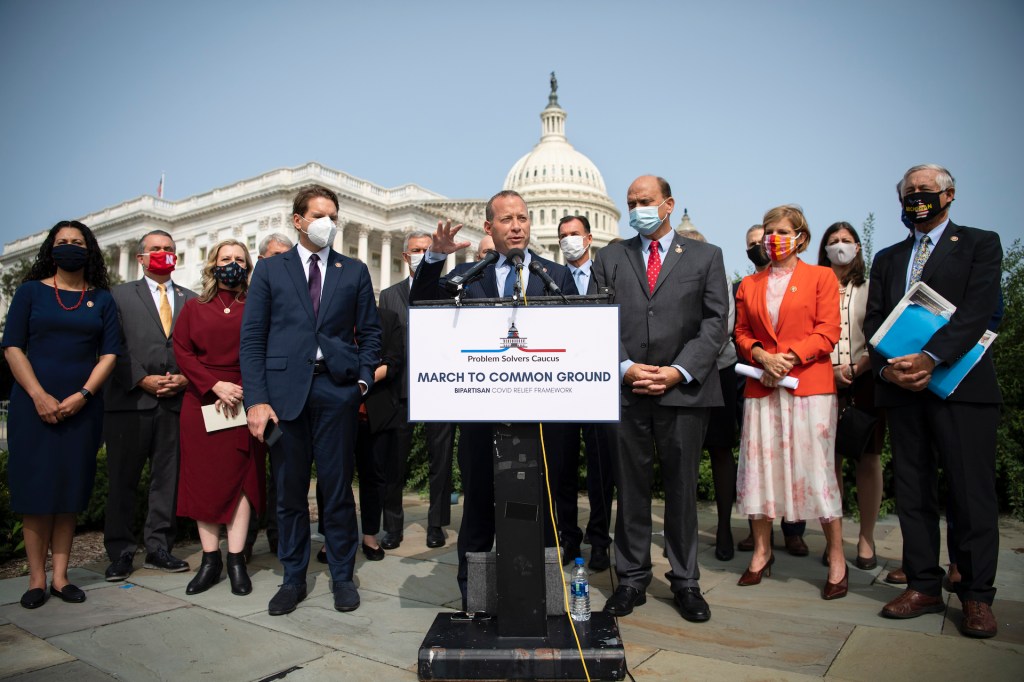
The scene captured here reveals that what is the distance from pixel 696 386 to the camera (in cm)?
380

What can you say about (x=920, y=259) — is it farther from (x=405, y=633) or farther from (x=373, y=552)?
(x=373, y=552)

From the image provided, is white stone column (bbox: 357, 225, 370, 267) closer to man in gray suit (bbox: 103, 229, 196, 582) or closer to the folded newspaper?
man in gray suit (bbox: 103, 229, 196, 582)

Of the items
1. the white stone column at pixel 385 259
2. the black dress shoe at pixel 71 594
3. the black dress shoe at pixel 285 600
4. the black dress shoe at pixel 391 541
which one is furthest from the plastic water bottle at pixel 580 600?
the white stone column at pixel 385 259

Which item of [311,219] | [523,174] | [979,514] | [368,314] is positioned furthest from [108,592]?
[523,174]

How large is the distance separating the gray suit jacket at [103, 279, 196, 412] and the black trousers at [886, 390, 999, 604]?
4759 mm

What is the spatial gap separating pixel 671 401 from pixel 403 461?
9.12 feet

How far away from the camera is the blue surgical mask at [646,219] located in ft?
12.9

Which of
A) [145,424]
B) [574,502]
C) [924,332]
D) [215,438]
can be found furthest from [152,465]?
[924,332]

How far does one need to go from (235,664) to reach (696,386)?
8.59ft

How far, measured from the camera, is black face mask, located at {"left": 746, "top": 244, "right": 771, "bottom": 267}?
534 cm

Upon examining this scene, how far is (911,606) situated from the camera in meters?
3.56

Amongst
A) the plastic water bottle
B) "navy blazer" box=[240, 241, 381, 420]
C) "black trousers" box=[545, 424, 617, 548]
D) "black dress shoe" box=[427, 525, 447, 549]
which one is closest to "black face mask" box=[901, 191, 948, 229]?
"black trousers" box=[545, 424, 617, 548]

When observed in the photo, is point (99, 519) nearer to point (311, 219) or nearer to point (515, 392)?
point (311, 219)

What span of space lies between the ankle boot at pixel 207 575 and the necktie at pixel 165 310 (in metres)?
1.75
